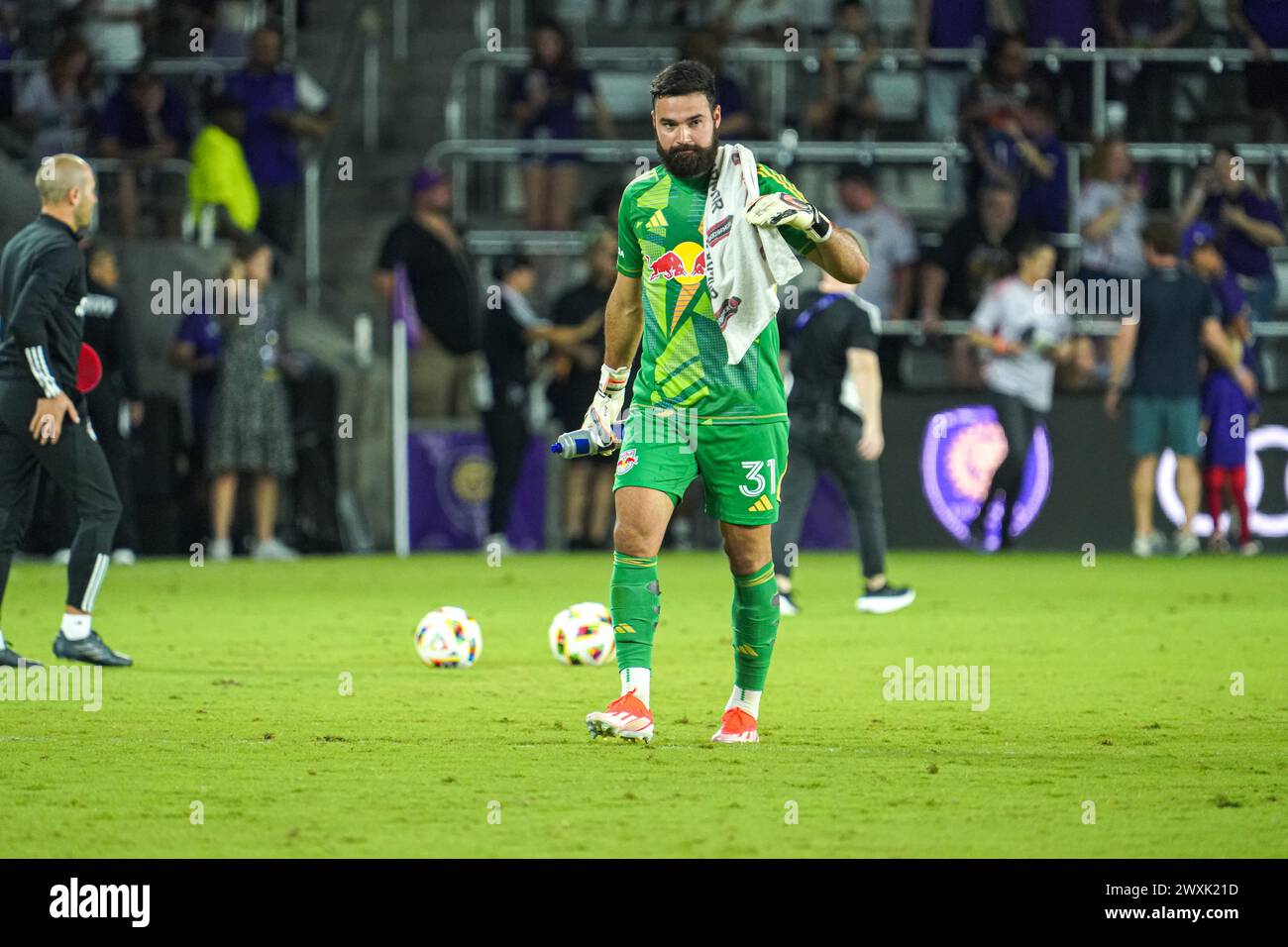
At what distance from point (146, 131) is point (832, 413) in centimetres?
1042

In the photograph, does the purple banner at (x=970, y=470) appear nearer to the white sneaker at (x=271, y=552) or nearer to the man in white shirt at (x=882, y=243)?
the man in white shirt at (x=882, y=243)

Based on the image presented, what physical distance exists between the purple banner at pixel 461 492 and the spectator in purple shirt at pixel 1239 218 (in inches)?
279

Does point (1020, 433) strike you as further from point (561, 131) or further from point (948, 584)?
point (561, 131)

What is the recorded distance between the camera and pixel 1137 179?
22.5 m

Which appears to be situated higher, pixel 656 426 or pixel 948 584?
pixel 656 426

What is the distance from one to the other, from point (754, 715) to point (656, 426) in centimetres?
121

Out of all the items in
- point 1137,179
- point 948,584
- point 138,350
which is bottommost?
point 948,584

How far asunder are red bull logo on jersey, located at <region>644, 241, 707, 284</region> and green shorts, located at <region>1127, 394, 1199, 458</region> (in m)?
13.0

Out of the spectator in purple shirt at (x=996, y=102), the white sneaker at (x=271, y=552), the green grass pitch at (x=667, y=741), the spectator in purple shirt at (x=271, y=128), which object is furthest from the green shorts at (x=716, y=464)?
the spectator in purple shirt at (x=271, y=128)

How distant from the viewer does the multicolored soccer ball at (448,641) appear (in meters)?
11.5

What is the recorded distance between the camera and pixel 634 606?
27.5ft

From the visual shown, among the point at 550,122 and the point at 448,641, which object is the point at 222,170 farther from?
the point at 448,641
